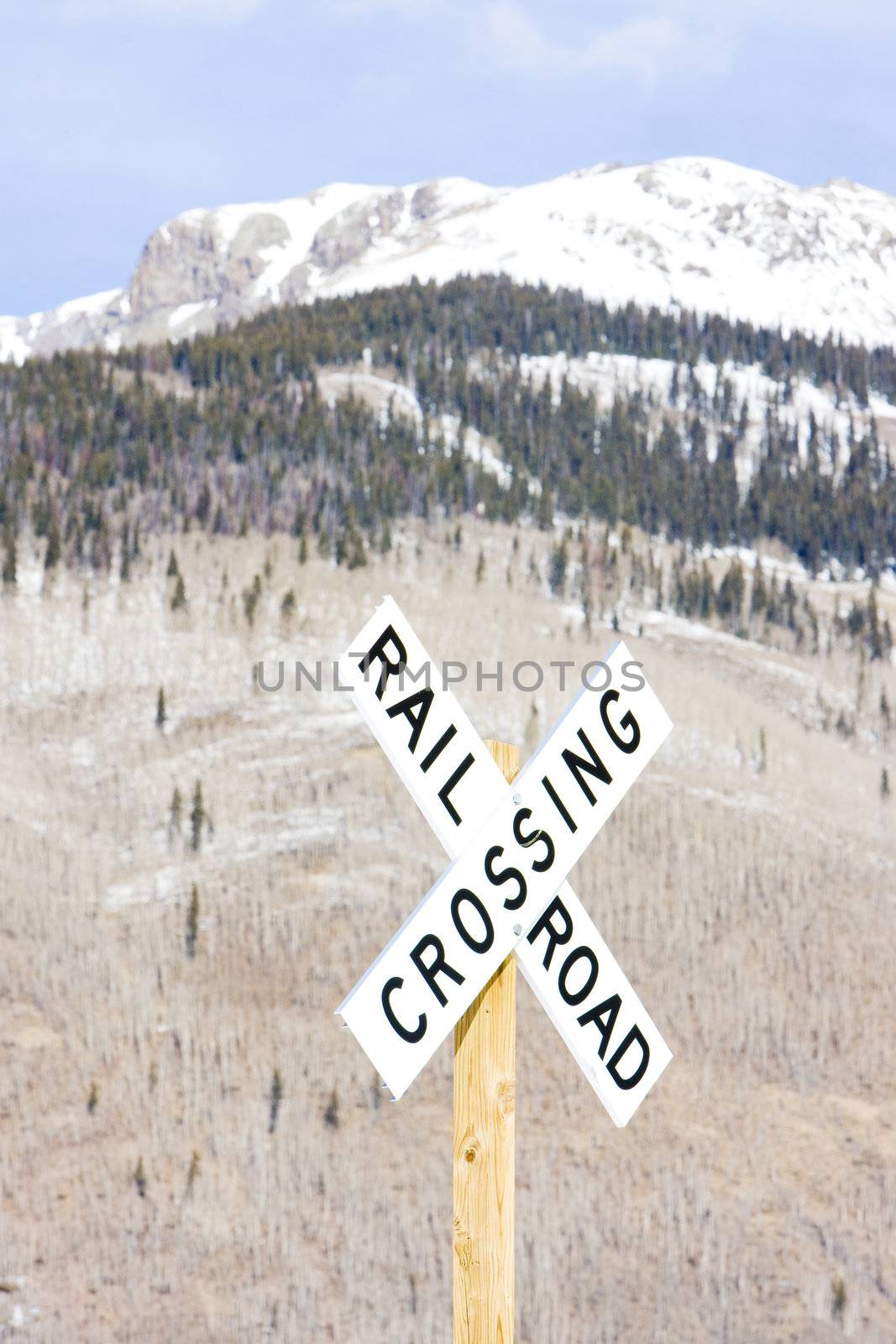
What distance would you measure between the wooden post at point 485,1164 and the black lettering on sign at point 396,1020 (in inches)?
8.6

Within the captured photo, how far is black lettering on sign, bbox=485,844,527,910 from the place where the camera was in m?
3.55

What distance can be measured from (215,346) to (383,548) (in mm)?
24050

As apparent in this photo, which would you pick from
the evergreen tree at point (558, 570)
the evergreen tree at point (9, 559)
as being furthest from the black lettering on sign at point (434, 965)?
the evergreen tree at point (558, 570)

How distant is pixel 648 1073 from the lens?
3793 mm

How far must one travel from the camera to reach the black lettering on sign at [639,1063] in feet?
12.2

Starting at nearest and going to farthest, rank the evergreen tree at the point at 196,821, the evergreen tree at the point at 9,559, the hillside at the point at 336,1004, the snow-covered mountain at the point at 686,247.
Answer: the hillside at the point at 336,1004, the evergreen tree at the point at 196,821, the evergreen tree at the point at 9,559, the snow-covered mountain at the point at 686,247

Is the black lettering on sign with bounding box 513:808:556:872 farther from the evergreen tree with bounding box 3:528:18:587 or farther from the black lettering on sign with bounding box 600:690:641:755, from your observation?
the evergreen tree with bounding box 3:528:18:587

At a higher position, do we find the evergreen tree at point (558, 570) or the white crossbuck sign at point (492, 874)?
the white crossbuck sign at point (492, 874)

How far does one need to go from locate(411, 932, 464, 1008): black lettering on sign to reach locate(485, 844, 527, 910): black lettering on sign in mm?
217

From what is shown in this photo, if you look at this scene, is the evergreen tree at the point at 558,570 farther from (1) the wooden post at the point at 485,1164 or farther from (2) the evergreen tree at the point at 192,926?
(1) the wooden post at the point at 485,1164

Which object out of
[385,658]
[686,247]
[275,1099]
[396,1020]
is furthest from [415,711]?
[686,247]

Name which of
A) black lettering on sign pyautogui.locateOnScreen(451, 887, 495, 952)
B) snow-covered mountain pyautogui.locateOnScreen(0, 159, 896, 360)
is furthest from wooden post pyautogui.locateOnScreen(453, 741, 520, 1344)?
snow-covered mountain pyautogui.locateOnScreen(0, 159, 896, 360)

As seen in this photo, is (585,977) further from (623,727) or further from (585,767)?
(623,727)

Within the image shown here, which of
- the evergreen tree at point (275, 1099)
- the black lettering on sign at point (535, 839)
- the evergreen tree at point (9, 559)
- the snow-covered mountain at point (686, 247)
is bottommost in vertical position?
the evergreen tree at point (275, 1099)
